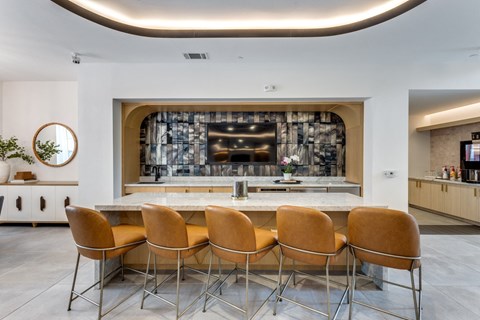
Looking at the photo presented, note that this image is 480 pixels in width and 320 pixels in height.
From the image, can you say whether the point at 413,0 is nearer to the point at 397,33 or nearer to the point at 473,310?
the point at 397,33

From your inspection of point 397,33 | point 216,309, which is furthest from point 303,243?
point 397,33

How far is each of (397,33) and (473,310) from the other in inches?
112

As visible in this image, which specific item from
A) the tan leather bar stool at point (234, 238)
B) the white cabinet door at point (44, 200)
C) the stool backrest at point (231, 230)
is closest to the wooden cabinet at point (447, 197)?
the tan leather bar stool at point (234, 238)

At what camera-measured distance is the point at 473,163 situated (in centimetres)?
527

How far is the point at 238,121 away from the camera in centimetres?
501

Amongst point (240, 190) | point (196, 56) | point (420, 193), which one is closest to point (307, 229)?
point (240, 190)

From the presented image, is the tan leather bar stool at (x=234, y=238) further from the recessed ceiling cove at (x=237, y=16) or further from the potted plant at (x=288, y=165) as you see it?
the potted plant at (x=288, y=165)

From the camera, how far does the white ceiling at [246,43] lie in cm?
253

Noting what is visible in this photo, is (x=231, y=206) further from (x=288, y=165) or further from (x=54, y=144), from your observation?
(x=54, y=144)

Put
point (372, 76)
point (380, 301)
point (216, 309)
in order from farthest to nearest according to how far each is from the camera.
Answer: point (372, 76)
point (380, 301)
point (216, 309)

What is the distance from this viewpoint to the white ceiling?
2.53 m

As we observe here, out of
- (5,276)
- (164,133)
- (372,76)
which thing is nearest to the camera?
(5,276)

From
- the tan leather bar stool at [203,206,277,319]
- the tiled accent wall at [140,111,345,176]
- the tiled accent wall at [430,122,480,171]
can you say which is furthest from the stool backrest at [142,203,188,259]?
the tiled accent wall at [430,122,480,171]

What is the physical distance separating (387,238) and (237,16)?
Result: 2.57 m
